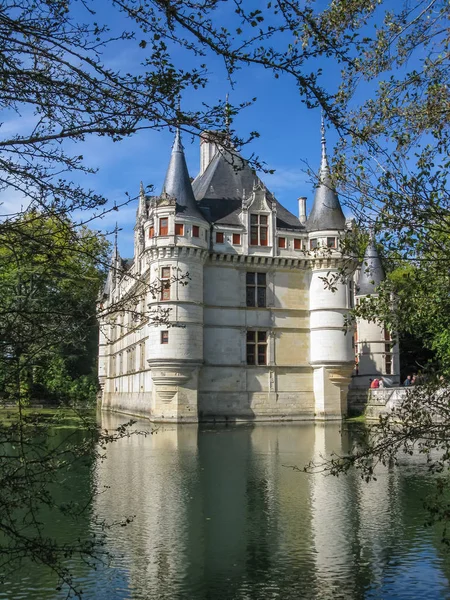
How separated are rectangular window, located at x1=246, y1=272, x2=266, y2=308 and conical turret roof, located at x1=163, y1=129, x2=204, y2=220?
355 centimetres

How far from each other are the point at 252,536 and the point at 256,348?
65.2 feet

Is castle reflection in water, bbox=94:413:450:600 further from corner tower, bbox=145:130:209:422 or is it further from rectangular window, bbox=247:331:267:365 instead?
rectangular window, bbox=247:331:267:365

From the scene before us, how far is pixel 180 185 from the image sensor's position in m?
26.6

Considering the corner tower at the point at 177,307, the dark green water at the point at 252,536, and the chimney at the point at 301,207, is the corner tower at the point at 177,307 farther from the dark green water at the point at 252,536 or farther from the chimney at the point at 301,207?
the dark green water at the point at 252,536

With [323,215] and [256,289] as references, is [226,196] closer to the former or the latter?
[323,215]

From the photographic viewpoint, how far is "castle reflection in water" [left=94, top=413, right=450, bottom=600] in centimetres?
595

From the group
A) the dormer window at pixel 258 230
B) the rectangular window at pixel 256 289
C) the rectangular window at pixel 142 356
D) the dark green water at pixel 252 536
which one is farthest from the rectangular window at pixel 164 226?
the dark green water at pixel 252 536

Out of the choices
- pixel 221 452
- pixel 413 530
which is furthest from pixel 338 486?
pixel 221 452

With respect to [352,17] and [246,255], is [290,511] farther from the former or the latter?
[246,255]

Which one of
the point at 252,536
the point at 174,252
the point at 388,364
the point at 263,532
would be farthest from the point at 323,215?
the point at 252,536

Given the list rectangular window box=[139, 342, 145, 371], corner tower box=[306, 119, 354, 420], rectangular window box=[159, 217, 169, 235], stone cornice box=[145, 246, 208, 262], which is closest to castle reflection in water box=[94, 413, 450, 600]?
stone cornice box=[145, 246, 208, 262]

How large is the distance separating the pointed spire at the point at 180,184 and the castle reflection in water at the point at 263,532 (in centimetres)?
1397

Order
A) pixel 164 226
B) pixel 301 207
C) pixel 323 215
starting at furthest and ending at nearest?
pixel 301 207, pixel 323 215, pixel 164 226

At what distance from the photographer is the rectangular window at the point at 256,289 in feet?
91.2
